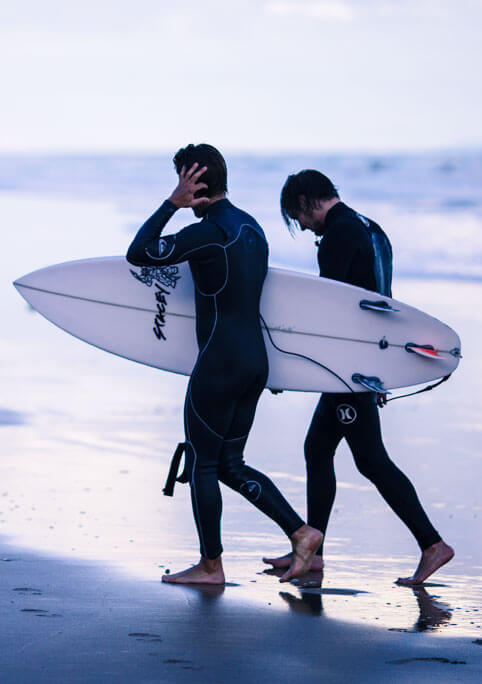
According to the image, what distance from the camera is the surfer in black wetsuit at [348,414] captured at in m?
3.91

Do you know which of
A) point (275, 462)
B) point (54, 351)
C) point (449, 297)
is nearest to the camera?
point (275, 462)

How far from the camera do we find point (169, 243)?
3516mm

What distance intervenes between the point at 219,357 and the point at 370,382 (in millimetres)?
770

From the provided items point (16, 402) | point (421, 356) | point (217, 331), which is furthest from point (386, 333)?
point (16, 402)

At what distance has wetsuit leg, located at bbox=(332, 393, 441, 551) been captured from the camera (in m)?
3.91

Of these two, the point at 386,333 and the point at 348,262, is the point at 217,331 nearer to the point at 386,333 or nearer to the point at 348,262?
the point at 348,262

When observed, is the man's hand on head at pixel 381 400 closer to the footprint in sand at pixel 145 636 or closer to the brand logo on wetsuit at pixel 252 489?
the brand logo on wetsuit at pixel 252 489

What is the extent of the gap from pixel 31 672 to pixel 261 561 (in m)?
1.54

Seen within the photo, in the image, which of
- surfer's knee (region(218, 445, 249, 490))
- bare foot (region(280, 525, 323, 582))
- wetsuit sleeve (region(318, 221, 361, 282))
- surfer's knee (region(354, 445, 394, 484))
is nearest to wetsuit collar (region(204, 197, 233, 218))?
wetsuit sleeve (region(318, 221, 361, 282))

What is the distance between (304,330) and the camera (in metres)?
4.31

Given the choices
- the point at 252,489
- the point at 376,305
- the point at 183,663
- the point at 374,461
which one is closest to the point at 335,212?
the point at 376,305

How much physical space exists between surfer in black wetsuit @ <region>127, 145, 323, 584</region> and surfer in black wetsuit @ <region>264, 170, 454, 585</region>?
12.0 inches

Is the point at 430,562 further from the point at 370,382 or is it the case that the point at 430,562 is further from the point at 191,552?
the point at 191,552

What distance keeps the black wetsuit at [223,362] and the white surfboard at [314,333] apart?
494 millimetres
